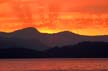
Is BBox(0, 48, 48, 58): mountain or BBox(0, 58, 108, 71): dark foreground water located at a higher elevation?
BBox(0, 48, 48, 58): mountain

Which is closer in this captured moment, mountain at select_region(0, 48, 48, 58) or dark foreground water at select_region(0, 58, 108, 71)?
dark foreground water at select_region(0, 58, 108, 71)

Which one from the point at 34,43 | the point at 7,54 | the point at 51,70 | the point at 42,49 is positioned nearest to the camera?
the point at 51,70

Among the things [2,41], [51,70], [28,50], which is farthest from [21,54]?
[51,70]

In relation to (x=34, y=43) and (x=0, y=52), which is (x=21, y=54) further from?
(x=34, y=43)

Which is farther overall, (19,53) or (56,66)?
(19,53)

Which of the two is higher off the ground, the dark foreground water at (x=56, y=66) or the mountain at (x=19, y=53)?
the mountain at (x=19, y=53)

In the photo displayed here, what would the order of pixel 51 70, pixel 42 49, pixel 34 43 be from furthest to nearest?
pixel 34 43 → pixel 42 49 → pixel 51 70

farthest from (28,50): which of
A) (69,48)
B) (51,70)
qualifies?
(51,70)

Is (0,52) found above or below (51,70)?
above

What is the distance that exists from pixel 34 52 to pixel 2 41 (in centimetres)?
1328

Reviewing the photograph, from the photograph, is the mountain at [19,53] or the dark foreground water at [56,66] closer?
the dark foreground water at [56,66]

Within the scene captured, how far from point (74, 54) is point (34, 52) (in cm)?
1178

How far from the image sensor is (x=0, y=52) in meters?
153

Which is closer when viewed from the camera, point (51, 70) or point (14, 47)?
point (51, 70)
